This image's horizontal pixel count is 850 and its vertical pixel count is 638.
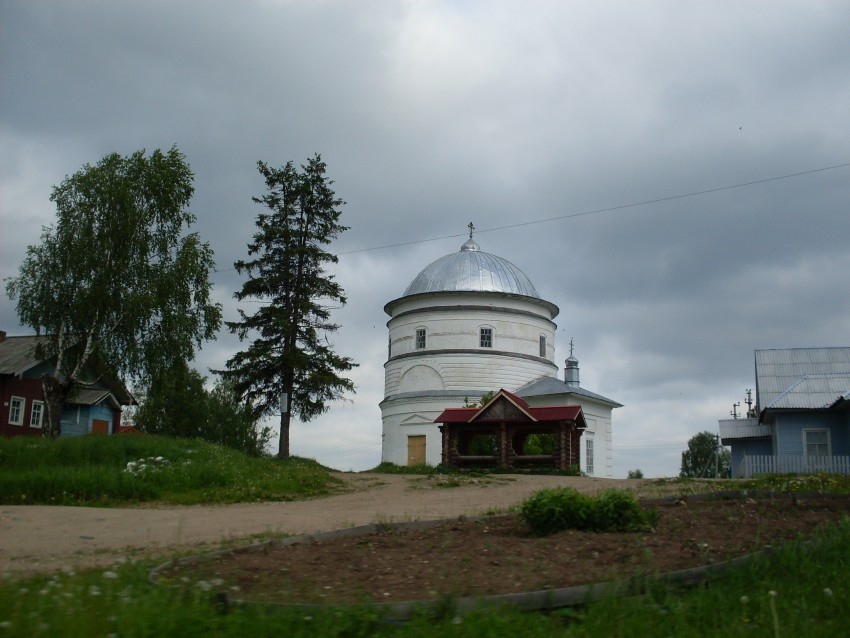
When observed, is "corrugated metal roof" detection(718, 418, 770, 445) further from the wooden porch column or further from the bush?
the bush

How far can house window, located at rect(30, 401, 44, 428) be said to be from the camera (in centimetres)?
3641

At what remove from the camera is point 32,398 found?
119ft

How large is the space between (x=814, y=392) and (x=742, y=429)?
20.6ft

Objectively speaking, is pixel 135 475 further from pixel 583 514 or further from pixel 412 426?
pixel 412 426

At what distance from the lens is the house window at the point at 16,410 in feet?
116

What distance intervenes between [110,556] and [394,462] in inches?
1303

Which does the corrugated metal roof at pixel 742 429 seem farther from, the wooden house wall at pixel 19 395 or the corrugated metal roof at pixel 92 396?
the wooden house wall at pixel 19 395

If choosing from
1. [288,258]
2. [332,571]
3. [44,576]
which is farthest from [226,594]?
[288,258]

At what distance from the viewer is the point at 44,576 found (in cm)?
716

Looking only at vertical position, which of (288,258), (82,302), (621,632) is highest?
(288,258)

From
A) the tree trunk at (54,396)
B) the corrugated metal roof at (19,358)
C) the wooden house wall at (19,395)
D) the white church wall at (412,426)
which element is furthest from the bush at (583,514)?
the white church wall at (412,426)

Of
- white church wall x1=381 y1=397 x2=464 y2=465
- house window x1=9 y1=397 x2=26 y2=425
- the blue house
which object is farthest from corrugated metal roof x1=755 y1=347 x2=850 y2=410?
house window x1=9 y1=397 x2=26 y2=425

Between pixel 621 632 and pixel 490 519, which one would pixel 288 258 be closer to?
pixel 490 519

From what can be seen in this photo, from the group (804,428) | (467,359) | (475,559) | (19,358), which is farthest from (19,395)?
(475,559)
